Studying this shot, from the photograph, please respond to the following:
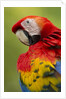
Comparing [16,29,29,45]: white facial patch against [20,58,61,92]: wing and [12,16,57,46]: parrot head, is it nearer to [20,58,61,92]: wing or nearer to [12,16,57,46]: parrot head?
[12,16,57,46]: parrot head

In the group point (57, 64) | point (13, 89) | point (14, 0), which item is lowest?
point (13, 89)

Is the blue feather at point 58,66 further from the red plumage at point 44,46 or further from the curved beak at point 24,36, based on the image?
the curved beak at point 24,36

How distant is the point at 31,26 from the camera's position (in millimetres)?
848

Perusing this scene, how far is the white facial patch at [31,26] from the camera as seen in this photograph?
84cm

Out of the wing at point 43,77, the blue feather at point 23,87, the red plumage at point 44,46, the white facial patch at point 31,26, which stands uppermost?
the white facial patch at point 31,26

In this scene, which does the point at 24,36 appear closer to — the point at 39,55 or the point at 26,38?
the point at 26,38

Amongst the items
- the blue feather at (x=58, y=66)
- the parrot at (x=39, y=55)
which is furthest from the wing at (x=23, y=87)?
the blue feather at (x=58, y=66)

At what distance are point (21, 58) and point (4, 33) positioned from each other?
0.16 metres

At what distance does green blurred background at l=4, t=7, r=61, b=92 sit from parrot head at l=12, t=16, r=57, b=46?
0.03 metres

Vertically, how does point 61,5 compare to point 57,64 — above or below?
above

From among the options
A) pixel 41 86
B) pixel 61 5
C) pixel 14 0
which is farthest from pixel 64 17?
pixel 41 86

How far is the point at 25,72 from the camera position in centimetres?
81

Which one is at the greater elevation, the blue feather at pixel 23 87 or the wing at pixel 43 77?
the wing at pixel 43 77

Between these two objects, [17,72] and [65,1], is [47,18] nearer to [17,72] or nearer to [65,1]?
[65,1]
